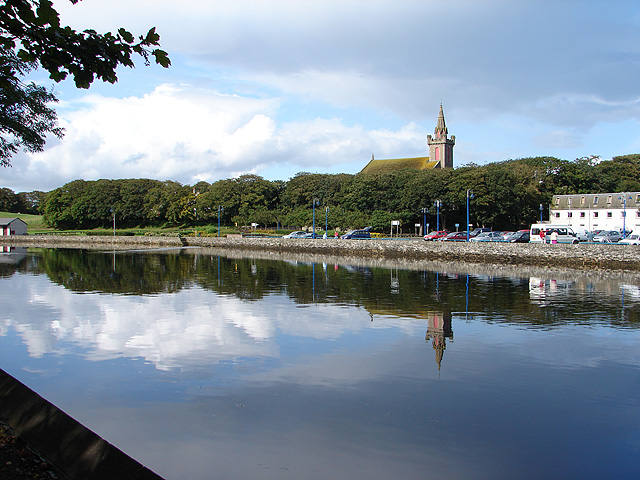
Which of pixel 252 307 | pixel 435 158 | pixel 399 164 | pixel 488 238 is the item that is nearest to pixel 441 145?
pixel 435 158

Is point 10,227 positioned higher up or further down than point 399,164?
further down

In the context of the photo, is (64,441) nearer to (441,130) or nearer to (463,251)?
(463,251)

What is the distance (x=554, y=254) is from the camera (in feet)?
136

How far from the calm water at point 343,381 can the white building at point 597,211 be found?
74.4 m

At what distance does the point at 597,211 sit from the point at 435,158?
4286cm

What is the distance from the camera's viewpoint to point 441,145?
Result: 123 meters

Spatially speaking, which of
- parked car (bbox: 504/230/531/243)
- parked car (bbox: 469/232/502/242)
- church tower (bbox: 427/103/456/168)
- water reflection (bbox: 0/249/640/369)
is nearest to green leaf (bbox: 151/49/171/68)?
water reflection (bbox: 0/249/640/369)

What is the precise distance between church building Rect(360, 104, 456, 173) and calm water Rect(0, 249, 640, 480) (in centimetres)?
9990

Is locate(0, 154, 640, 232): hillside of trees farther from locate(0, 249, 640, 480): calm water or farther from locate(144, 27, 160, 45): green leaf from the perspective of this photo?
locate(144, 27, 160, 45): green leaf

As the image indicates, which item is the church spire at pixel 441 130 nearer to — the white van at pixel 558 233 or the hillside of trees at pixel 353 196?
the hillside of trees at pixel 353 196

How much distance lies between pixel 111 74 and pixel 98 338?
33.2 feet

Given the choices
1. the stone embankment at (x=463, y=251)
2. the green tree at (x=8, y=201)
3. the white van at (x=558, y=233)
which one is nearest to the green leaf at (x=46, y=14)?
the stone embankment at (x=463, y=251)

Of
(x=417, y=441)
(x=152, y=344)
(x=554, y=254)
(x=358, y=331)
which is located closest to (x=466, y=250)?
(x=554, y=254)

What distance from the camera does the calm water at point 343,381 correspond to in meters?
7.34
